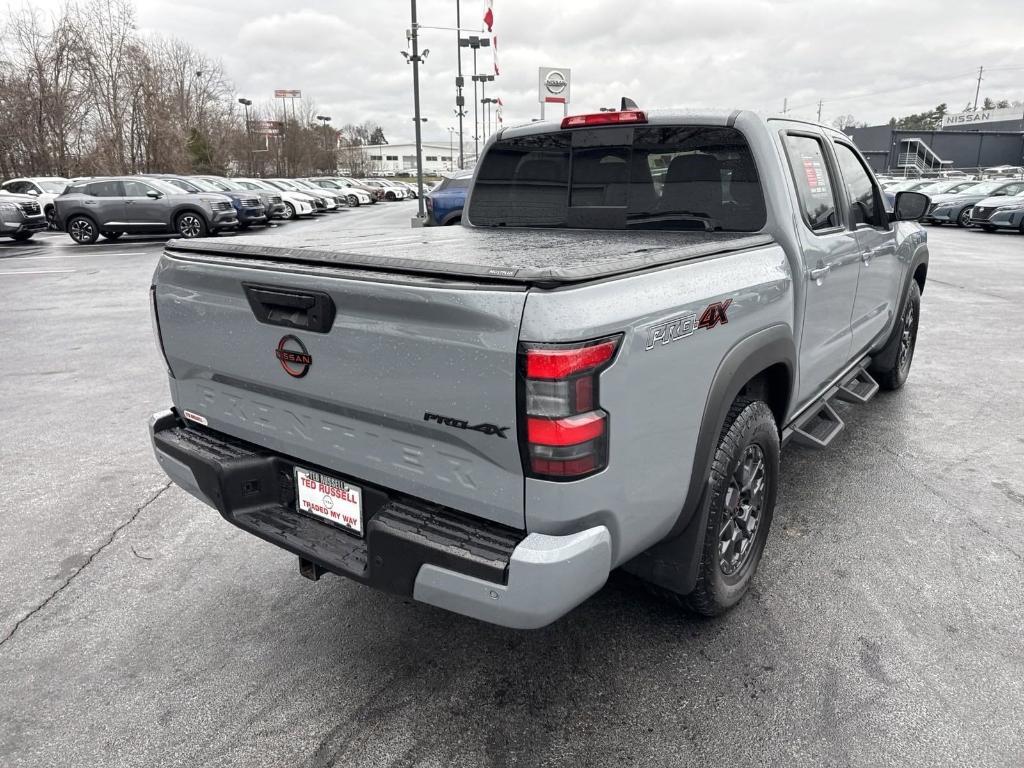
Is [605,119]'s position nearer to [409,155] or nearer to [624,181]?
[624,181]

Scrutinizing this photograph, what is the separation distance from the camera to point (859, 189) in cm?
436

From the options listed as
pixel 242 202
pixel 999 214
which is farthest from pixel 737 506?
pixel 999 214

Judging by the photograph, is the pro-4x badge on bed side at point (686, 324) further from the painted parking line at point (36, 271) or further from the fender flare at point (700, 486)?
the painted parking line at point (36, 271)

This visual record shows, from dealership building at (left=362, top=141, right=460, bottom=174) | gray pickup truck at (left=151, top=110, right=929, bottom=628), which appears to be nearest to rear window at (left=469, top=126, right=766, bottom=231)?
gray pickup truck at (left=151, top=110, right=929, bottom=628)

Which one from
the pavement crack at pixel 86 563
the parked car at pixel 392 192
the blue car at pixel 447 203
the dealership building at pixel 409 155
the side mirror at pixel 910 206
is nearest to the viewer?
the pavement crack at pixel 86 563

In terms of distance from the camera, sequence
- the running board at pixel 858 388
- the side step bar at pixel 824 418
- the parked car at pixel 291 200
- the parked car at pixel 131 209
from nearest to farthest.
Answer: the side step bar at pixel 824 418, the running board at pixel 858 388, the parked car at pixel 131 209, the parked car at pixel 291 200

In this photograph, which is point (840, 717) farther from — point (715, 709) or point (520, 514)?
point (520, 514)

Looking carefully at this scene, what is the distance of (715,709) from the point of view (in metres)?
2.43

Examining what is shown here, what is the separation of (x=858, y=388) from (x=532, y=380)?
3.93 metres

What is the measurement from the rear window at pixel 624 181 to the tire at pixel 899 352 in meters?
2.80

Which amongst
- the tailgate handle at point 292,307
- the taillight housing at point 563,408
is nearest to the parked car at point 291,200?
the tailgate handle at point 292,307

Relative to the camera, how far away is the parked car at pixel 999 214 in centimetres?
2050

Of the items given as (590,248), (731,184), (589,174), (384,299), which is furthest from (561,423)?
(589,174)

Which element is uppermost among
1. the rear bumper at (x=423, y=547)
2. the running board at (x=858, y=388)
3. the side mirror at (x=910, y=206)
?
the side mirror at (x=910, y=206)
